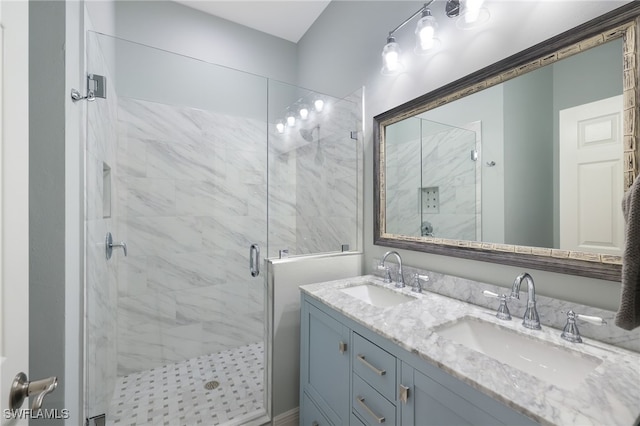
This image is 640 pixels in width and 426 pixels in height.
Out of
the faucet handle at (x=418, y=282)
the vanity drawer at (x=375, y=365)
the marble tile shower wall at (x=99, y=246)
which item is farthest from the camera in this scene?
the faucet handle at (x=418, y=282)

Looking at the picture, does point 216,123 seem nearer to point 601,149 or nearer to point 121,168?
point 121,168

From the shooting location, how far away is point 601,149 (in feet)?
3.04

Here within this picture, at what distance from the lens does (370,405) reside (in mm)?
1040

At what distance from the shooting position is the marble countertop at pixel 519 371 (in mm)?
588

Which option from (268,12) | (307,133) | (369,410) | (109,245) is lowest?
(369,410)

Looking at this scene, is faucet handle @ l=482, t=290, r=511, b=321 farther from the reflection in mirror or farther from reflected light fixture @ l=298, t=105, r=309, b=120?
reflected light fixture @ l=298, t=105, r=309, b=120

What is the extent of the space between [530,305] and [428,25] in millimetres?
1371

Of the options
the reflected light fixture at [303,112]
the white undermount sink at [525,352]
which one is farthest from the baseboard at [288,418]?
the reflected light fixture at [303,112]

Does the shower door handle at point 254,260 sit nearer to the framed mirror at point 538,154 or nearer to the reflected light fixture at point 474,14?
the framed mirror at point 538,154

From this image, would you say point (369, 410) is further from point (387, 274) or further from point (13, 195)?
point (13, 195)

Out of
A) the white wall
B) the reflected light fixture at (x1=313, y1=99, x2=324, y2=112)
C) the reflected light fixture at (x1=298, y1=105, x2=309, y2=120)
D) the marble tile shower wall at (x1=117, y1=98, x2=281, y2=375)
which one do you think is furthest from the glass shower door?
the white wall

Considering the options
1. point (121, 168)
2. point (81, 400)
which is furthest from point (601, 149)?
point (121, 168)

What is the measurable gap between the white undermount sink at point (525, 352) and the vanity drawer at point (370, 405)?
0.32 meters

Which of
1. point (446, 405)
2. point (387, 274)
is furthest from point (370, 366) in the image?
point (387, 274)
